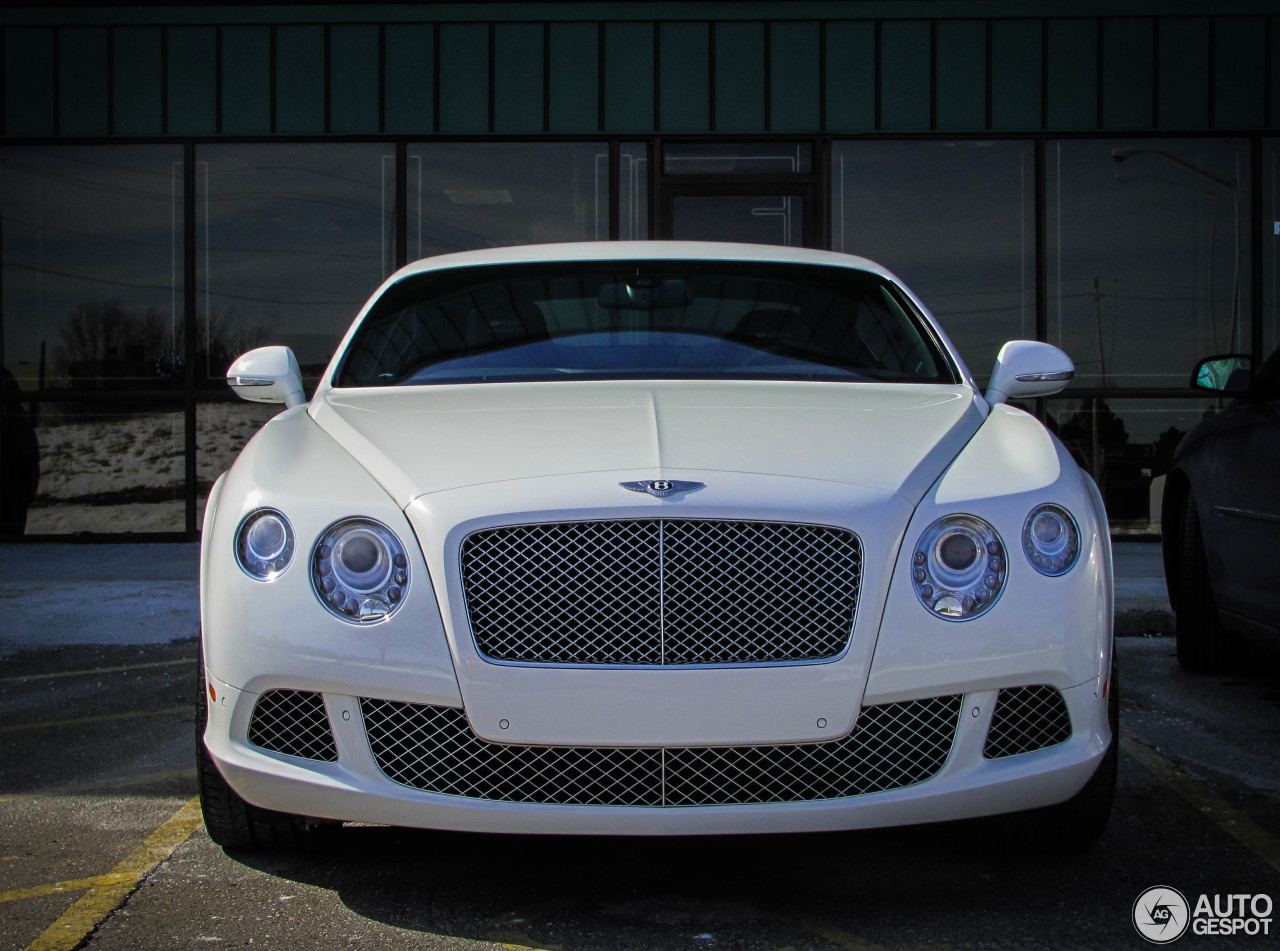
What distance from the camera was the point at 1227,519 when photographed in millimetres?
5156

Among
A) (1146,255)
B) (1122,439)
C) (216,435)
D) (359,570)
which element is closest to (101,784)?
(359,570)

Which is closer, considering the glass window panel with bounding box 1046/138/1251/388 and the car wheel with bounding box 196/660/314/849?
the car wheel with bounding box 196/660/314/849

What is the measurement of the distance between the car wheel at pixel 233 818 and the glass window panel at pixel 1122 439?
808 cm

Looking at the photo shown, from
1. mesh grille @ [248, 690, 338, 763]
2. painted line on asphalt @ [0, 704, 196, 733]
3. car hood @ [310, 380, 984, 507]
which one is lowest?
painted line on asphalt @ [0, 704, 196, 733]

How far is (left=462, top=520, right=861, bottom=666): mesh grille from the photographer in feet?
9.20

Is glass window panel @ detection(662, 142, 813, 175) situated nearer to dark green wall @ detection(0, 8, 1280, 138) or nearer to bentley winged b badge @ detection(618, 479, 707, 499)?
dark green wall @ detection(0, 8, 1280, 138)

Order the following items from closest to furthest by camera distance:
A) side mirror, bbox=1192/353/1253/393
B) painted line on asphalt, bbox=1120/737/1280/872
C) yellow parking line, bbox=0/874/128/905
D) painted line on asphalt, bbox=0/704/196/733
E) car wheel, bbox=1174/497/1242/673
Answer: yellow parking line, bbox=0/874/128/905, painted line on asphalt, bbox=1120/737/1280/872, painted line on asphalt, bbox=0/704/196/733, side mirror, bbox=1192/353/1253/393, car wheel, bbox=1174/497/1242/673

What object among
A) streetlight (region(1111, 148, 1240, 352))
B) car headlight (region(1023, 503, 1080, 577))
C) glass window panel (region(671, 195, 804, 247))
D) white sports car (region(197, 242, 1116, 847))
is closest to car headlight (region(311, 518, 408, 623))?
white sports car (region(197, 242, 1116, 847))

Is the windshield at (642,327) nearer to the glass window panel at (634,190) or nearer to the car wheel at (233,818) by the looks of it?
the car wheel at (233,818)

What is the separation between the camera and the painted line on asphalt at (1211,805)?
3439 mm

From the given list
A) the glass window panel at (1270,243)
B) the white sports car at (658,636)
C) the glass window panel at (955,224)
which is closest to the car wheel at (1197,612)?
the white sports car at (658,636)

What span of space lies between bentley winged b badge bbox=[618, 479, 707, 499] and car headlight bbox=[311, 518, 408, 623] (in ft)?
A: 1.65

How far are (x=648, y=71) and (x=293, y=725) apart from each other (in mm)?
8189

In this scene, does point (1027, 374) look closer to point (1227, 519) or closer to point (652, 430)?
point (652, 430)
